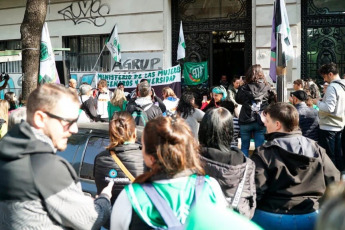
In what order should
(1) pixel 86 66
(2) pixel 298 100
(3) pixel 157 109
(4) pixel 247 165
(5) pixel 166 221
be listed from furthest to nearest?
(1) pixel 86 66
(3) pixel 157 109
(2) pixel 298 100
(4) pixel 247 165
(5) pixel 166 221

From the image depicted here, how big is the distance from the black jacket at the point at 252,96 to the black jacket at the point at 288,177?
3.71 meters

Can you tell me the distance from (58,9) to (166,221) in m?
14.4

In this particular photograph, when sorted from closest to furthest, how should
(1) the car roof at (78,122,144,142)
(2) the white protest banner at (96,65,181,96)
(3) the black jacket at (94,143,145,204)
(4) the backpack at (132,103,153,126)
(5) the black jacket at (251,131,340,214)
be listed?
(5) the black jacket at (251,131,340,214) → (3) the black jacket at (94,143,145,204) → (1) the car roof at (78,122,144,142) → (4) the backpack at (132,103,153,126) → (2) the white protest banner at (96,65,181,96)

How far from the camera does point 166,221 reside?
200cm

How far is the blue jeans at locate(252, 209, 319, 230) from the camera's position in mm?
3117

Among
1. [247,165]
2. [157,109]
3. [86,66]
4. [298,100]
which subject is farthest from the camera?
[86,66]

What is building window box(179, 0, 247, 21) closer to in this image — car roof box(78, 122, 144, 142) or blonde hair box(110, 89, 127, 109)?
blonde hair box(110, 89, 127, 109)

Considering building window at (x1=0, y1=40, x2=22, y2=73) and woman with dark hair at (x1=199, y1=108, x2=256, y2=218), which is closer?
woman with dark hair at (x1=199, y1=108, x2=256, y2=218)

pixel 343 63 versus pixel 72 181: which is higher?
pixel 343 63

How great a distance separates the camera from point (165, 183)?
2117 millimetres

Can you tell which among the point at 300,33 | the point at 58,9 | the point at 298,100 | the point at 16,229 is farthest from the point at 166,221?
the point at 58,9

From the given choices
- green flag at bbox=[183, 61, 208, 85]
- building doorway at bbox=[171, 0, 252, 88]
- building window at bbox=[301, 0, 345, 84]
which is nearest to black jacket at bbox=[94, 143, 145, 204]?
building window at bbox=[301, 0, 345, 84]

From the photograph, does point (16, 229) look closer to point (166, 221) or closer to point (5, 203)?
point (5, 203)

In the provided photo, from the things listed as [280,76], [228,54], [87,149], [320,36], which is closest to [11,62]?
[228,54]
